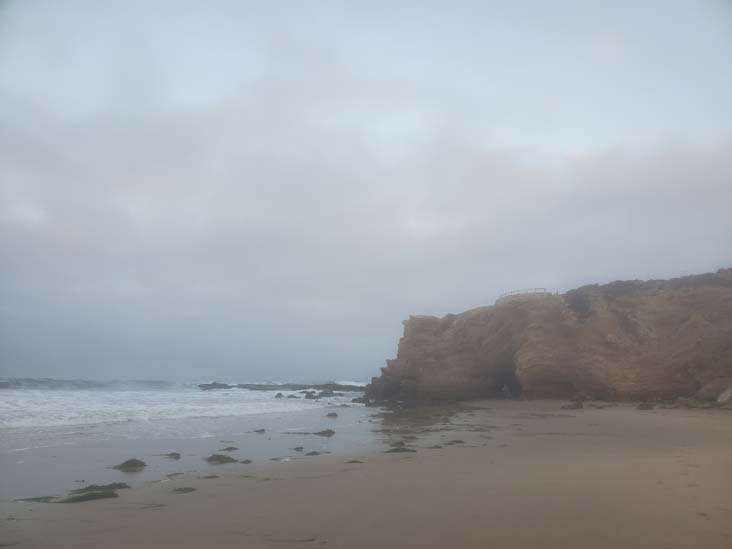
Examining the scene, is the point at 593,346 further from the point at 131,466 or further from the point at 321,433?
the point at 131,466

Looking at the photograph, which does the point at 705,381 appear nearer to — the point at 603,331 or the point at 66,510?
the point at 603,331

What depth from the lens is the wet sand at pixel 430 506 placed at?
4262 millimetres

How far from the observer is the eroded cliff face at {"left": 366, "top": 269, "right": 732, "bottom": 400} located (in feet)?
71.9

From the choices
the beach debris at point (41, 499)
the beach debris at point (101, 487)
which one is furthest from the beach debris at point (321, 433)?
the beach debris at point (41, 499)

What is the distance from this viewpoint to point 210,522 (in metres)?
4.96

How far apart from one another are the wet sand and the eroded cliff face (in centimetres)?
1494

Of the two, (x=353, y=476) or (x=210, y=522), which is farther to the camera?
(x=353, y=476)

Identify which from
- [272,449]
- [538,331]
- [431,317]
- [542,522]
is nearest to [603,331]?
[538,331]

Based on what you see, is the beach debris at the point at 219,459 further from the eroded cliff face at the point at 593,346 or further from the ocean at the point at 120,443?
the eroded cliff face at the point at 593,346

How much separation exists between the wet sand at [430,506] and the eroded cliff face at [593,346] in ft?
49.0

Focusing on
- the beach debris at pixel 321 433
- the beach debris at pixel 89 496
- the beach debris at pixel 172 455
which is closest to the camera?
the beach debris at pixel 89 496

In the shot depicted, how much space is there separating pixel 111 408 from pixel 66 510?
1803 cm

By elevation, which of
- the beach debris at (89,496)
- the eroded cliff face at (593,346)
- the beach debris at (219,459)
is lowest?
the beach debris at (219,459)

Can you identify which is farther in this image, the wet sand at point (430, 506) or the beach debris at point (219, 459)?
the beach debris at point (219, 459)
